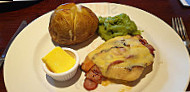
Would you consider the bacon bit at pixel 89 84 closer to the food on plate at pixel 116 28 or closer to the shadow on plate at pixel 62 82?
the shadow on plate at pixel 62 82

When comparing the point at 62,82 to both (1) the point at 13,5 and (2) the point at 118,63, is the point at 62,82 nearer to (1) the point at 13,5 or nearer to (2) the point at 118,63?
(2) the point at 118,63

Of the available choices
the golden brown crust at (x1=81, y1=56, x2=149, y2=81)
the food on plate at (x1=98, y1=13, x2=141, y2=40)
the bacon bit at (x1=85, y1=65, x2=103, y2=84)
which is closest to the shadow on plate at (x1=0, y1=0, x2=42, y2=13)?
the food on plate at (x1=98, y1=13, x2=141, y2=40)

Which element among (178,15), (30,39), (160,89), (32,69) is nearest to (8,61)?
(32,69)

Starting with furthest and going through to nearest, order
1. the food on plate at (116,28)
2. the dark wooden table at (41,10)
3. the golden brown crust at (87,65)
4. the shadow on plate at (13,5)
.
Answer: the shadow on plate at (13,5) < the dark wooden table at (41,10) < the food on plate at (116,28) < the golden brown crust at (87,65)

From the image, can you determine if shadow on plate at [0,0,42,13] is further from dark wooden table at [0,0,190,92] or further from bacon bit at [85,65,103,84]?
bacon bit at [85,65,103,84]

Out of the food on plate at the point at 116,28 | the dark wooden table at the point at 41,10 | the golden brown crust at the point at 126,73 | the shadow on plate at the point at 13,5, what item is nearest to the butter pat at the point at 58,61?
the golden brown crust at the point at 126,73

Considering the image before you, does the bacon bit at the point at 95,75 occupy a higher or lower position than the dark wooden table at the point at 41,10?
lower
